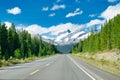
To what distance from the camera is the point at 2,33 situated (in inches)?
3029

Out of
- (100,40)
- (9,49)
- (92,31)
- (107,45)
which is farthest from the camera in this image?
(92,31)

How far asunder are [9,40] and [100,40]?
4904cm

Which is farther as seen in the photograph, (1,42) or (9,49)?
(9,49)

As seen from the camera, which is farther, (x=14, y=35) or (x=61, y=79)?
(x=14, y=35)

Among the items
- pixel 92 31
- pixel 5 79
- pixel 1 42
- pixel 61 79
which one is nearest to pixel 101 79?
pixel 61 79

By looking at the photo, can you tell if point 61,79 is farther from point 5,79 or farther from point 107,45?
point 107,45

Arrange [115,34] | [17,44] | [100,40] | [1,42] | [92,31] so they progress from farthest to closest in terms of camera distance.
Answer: [92,31], [100,40], [115,34], [17,44], [1,42]

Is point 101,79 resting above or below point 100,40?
below

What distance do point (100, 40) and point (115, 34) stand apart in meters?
24.7

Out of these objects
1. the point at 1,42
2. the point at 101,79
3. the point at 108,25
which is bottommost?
the point at 101,79

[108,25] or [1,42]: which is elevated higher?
[108,25]

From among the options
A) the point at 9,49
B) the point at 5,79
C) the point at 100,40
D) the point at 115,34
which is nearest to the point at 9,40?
the point at 9,49

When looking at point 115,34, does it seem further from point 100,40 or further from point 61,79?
point 61,79

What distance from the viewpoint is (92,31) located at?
6048 inches
